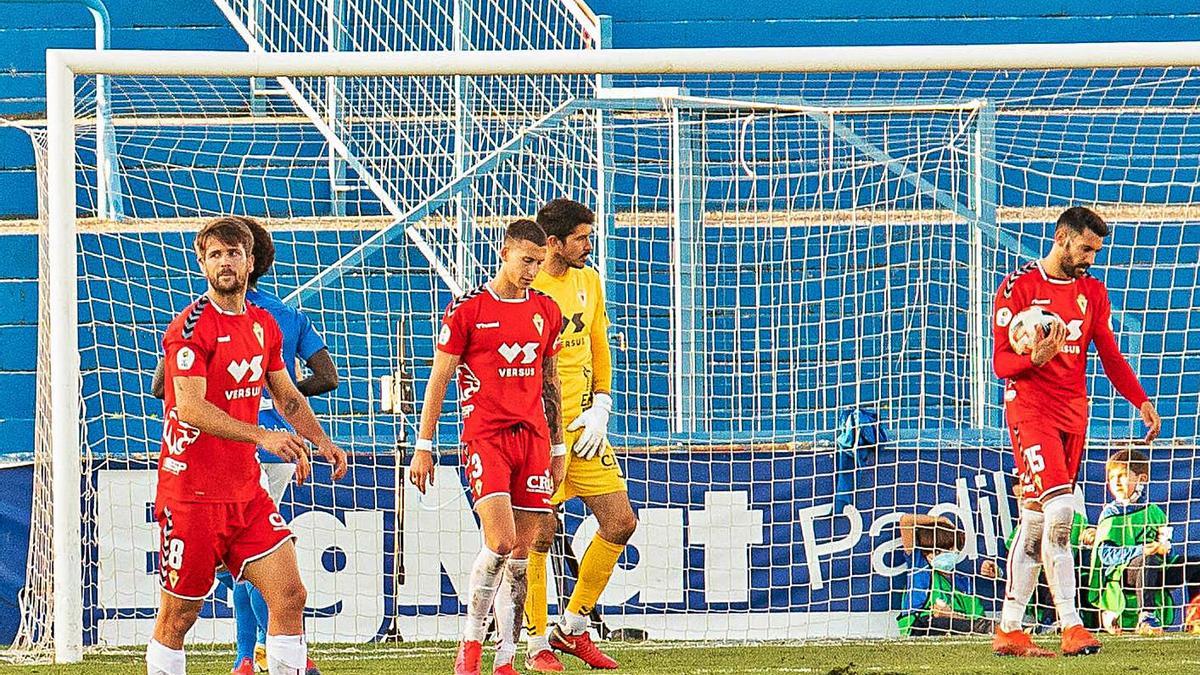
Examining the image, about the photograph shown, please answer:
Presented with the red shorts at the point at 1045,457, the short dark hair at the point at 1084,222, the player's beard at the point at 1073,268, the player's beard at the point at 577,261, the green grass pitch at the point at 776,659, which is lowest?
the green grass pitch at the point at 776,659

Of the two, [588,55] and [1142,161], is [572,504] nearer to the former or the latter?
[588,55]

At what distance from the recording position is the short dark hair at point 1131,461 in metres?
8.02

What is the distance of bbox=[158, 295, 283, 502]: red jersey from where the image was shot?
511 centimetres

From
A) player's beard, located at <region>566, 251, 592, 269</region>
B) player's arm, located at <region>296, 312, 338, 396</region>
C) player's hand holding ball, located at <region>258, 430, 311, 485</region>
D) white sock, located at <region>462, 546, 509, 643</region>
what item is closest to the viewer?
player's hand holding ball, located at <region>258, 430, 311, 485</region>

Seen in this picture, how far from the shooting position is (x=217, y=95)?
1031 cm

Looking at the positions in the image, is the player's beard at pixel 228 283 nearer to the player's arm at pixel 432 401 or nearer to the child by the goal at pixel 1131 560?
the player's arm at pixel 432 401

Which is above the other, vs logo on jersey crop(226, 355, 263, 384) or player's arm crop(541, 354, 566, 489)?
vs logo on jersey crop(226, 355, 263, 384)

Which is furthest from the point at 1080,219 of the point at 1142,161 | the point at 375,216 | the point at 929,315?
the point at 375,216

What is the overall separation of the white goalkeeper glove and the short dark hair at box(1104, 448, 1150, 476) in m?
2.60

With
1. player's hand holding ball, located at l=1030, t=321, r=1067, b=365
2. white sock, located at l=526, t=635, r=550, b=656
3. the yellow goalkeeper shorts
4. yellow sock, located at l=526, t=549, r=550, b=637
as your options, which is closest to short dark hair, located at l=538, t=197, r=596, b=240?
the yellow goalkeeper shorts

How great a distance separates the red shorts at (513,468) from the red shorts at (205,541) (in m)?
1.04

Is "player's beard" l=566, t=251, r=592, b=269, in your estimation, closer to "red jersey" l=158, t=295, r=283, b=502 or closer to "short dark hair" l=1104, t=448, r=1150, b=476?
"red jersey" l=158, t=295, r=283, b=502

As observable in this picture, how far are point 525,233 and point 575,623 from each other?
169cm

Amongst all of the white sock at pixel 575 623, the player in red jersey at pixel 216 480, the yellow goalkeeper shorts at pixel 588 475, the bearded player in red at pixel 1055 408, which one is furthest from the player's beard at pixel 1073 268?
the player in red jersey at pixel 216 480
